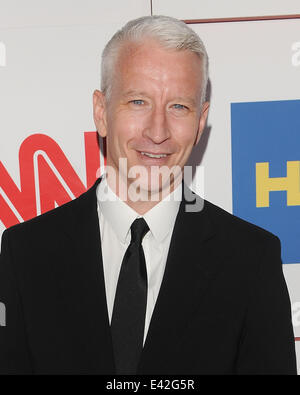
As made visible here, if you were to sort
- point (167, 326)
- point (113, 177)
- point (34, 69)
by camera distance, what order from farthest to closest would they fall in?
point (34, 69)
point (113, 177)
point (167, 326)

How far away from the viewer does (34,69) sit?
2037mm

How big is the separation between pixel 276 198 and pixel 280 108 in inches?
14.3

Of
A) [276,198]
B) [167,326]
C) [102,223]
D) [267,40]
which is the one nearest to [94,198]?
[102,223]

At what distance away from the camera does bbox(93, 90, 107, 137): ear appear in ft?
5.52

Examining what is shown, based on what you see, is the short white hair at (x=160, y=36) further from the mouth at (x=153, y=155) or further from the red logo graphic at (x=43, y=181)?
the red logo graphic at (x=43, y=181)

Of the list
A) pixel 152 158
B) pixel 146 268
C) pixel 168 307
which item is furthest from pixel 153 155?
pixel 168 307

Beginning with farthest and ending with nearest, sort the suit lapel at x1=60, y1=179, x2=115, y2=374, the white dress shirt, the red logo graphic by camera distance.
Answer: the red logo graphic < the white dress shirt < the suit lapel at x1=60, y1=179, x2=115, y2=374

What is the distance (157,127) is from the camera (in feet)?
5.10

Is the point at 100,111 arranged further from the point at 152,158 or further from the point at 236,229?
the point at 236,229

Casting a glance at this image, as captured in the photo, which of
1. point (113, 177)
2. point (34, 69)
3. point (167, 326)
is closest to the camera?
point (167, 326)

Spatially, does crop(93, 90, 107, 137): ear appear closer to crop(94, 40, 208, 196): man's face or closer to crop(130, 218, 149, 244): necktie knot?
crop(94, 40, 208, 196): man's face

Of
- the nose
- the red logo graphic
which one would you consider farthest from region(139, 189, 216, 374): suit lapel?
the red logo graphic

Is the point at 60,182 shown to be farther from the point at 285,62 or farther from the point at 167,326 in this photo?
the point at 285,62

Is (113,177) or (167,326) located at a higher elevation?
(113,177)
